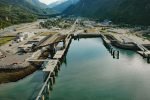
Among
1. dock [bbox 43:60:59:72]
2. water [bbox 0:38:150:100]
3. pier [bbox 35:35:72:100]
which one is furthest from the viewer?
dock [bbox 43:60:59:72]

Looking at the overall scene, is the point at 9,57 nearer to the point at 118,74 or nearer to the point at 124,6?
the point at 118,74

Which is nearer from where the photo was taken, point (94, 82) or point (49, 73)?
point (94, 82)

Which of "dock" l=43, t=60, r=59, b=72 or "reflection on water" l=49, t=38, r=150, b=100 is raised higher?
"dock" l=43, t=60, r=59, b=72

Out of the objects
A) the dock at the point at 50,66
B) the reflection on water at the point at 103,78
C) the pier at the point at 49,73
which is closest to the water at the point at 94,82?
the reflection on water at the point at 103,78

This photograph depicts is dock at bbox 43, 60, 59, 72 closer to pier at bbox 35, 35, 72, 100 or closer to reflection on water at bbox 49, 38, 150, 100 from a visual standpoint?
pier at bbox 35, 35, 72, 100

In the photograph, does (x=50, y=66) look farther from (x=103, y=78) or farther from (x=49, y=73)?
(x=103, y=78)

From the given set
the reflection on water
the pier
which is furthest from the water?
the pier

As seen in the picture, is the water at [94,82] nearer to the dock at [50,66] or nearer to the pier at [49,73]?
the pier at [49,73]

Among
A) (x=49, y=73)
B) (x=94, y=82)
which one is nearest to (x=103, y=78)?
(x=94, y=82)

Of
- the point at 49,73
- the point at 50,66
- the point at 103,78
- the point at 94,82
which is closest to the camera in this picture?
the point at 94,82
